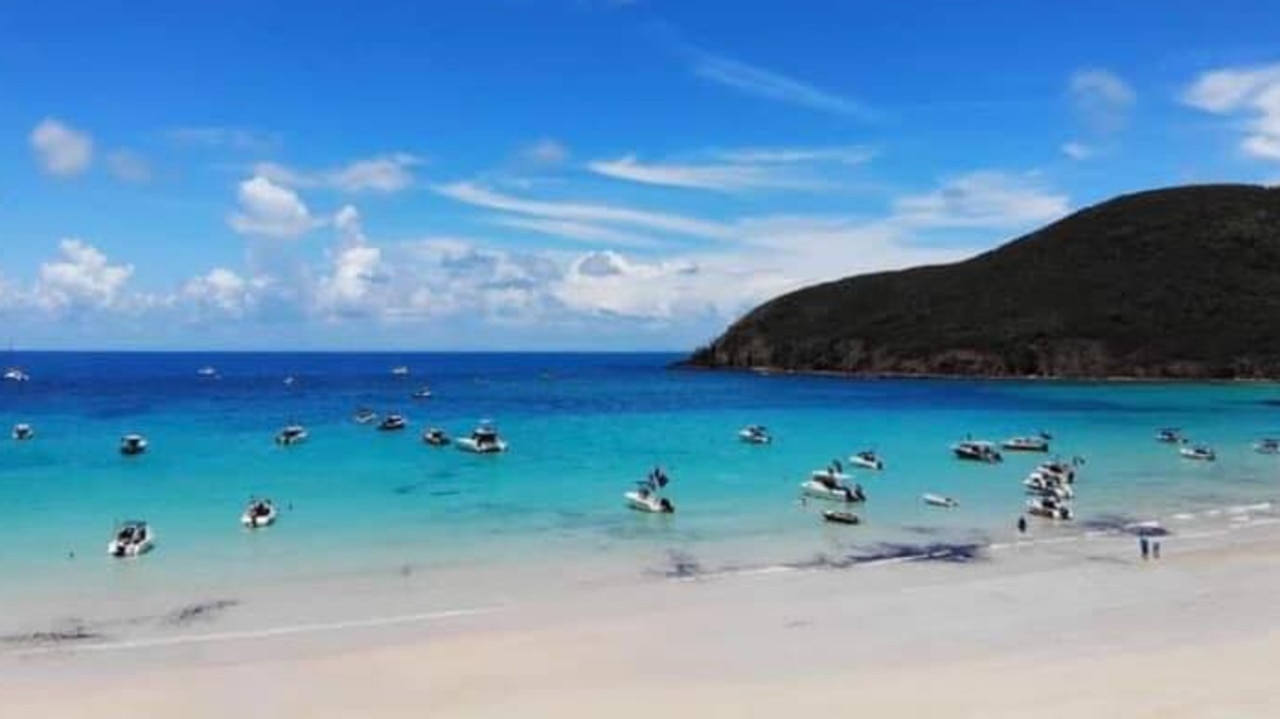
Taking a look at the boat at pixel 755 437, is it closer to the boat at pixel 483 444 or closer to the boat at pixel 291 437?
the boat at pixel 483 444

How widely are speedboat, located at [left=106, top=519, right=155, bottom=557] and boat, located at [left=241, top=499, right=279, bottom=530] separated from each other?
12.0 feet

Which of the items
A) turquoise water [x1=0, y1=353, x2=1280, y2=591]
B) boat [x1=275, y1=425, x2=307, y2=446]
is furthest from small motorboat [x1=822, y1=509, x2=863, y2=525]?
boat [x1=275, y1=425, x2=307, y2=446]

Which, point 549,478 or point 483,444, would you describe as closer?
point 549,478

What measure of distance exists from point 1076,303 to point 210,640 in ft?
570

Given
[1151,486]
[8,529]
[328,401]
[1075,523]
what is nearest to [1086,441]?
[1151,486]

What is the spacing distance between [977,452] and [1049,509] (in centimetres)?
2300

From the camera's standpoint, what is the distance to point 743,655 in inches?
963

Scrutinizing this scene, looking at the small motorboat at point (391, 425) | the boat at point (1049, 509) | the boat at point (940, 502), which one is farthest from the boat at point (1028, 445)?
the small motorboat at point (391, 425)

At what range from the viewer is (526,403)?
129 metres

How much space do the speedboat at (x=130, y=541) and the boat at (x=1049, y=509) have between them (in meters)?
33.8

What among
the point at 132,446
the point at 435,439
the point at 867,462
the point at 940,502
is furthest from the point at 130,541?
the point at 435,439

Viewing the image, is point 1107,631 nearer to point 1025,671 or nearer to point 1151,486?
point 1025,671

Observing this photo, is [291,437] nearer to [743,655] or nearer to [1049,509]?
[1049,509]

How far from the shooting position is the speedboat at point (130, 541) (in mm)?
36531
